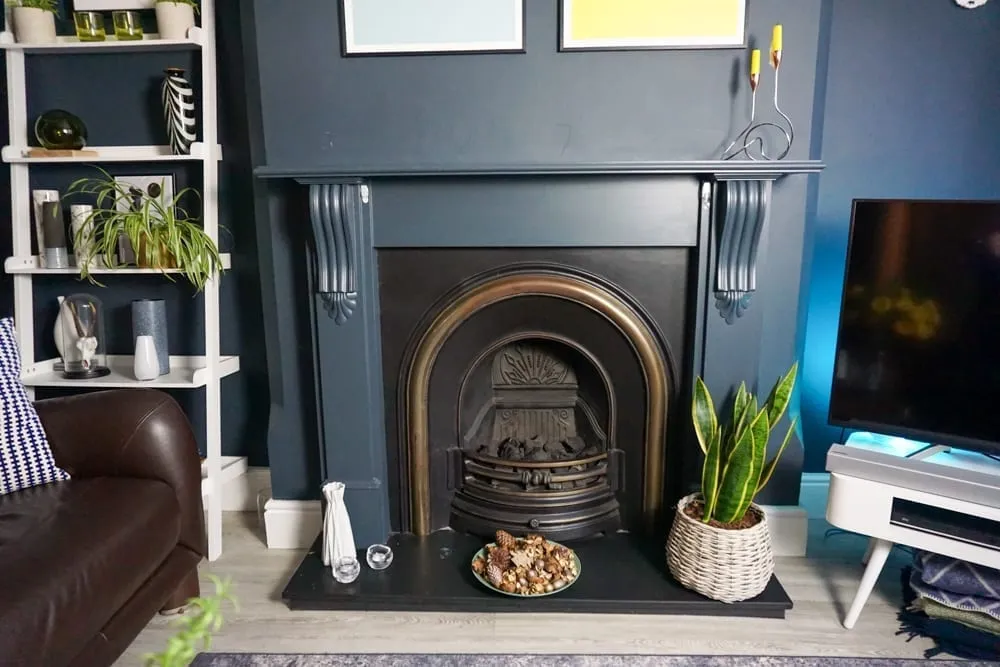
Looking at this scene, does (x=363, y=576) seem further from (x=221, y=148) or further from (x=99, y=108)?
(x=99, y=108)

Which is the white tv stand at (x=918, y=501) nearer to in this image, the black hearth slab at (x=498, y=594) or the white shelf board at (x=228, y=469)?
the black hearth slab at (x=498, y=594)

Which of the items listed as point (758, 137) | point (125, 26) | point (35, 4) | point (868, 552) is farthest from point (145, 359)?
point (868, 552)

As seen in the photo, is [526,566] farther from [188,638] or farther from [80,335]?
[80,335]

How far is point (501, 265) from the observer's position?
2.00m

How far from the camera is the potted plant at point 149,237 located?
1984 mm

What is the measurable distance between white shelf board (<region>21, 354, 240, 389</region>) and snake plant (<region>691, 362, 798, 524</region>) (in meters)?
1.53

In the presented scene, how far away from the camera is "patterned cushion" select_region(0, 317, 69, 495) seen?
162 centimetres

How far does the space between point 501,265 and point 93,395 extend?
117 centimetres

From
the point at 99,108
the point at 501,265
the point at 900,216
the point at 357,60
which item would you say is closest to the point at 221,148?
the point at 99,108

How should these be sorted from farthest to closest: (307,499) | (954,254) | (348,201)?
(307,499) < (348,201) < (954,254)

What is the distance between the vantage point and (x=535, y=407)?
7.48 ft

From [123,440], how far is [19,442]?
0.23 meters

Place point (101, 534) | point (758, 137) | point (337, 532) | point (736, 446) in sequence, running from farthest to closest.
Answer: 1. point (337, 532)
2. point (758, 137)
3. point (736, 446)
4. point (101, 534)

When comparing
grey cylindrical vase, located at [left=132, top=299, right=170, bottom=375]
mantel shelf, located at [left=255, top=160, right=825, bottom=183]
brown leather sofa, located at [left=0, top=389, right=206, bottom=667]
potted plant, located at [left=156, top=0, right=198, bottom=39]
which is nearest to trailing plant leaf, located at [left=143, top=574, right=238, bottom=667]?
brown leather sofa, located at [left=0, top=389, right=206, bottom=667]
